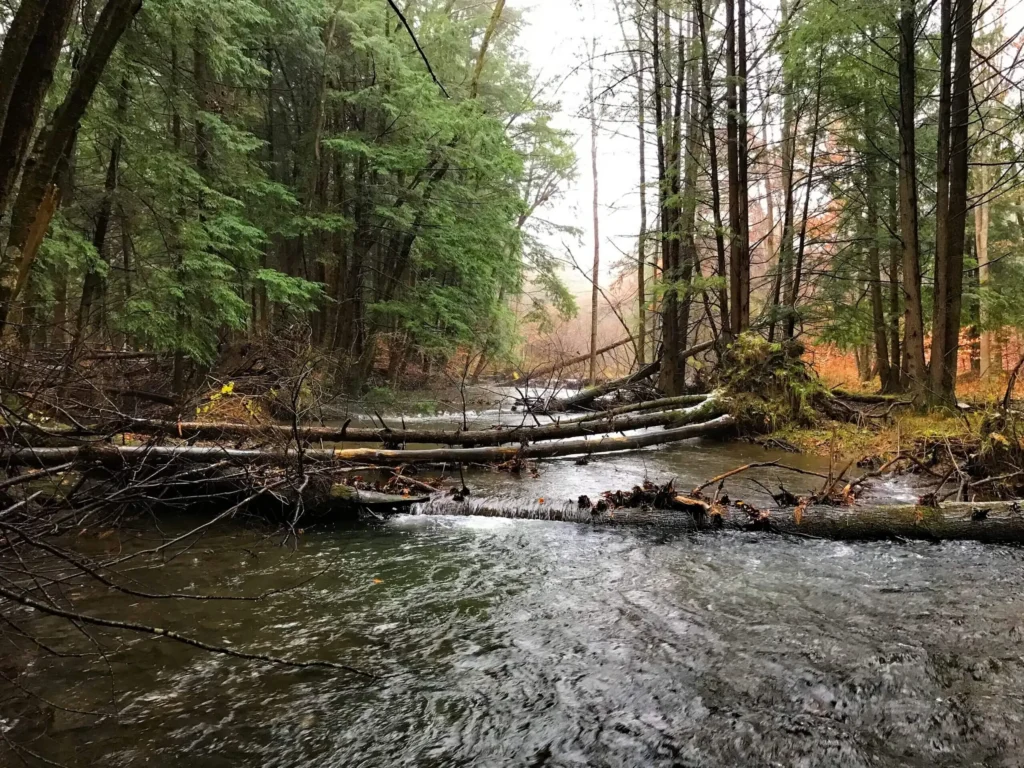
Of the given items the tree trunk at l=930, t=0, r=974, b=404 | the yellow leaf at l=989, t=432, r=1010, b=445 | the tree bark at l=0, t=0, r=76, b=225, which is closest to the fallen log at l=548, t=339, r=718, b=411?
the tree trunk at l=930, t=0, r=974, b=404

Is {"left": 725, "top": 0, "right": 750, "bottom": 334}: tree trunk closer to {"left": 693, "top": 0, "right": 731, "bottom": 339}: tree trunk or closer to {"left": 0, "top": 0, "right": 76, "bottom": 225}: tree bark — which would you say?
{"left": 693, "top": 0, "right": 731, "bottom": 339}: tree trunk

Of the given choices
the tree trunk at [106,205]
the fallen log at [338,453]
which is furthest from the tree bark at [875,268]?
the tree trunk at [106,205]

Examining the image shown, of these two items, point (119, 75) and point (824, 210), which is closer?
point (119, 75)

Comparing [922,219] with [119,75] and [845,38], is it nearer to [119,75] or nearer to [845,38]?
[845,38]

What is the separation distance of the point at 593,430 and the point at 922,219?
9492mm

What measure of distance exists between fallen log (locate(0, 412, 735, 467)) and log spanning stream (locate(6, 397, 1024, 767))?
82 cm

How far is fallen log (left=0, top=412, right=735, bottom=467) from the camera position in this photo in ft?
15.4

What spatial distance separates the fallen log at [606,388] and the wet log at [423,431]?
2.76m

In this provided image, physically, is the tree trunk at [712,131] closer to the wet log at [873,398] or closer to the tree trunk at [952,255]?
the wet log at [873,398]

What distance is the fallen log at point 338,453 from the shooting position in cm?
470

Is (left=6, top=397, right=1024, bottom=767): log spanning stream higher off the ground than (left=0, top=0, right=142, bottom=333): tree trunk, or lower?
lower

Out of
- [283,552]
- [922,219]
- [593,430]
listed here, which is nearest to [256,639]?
[283,552]

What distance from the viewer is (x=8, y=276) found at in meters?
4.92

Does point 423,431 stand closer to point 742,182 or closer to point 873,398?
point 742,182
